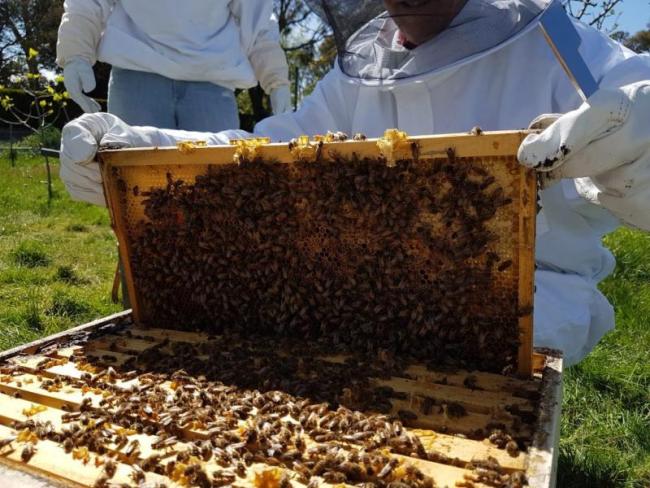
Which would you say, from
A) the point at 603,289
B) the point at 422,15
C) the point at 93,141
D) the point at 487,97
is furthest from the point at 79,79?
the point at 603,289

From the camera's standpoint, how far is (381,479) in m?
1.36

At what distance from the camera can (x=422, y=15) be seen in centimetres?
245

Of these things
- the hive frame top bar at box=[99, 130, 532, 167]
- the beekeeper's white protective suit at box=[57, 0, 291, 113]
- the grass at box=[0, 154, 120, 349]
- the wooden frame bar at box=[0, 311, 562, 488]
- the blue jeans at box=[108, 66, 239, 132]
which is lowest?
the grass at box=[0, 154, 120, 349]

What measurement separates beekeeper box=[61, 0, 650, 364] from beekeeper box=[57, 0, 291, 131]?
152 centimetres

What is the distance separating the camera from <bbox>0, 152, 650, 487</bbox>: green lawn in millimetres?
2781

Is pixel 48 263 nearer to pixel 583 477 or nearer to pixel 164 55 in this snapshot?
pixel 164 55

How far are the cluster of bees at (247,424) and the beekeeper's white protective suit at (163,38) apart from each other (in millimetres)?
2615

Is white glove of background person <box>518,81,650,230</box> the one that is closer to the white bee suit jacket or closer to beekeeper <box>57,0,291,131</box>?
the white bee suit jacket

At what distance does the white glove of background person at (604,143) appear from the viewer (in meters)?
1.60

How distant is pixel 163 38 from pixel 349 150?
267cm

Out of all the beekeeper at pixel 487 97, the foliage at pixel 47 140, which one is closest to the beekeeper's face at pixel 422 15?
the beekeeper at pixel 487 97

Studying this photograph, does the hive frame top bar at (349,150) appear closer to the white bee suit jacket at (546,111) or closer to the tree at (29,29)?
the white bee suit jacket at (546,111)

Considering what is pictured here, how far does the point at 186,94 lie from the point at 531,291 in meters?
3.23

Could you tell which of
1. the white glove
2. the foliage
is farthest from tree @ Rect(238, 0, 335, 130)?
the white glove
